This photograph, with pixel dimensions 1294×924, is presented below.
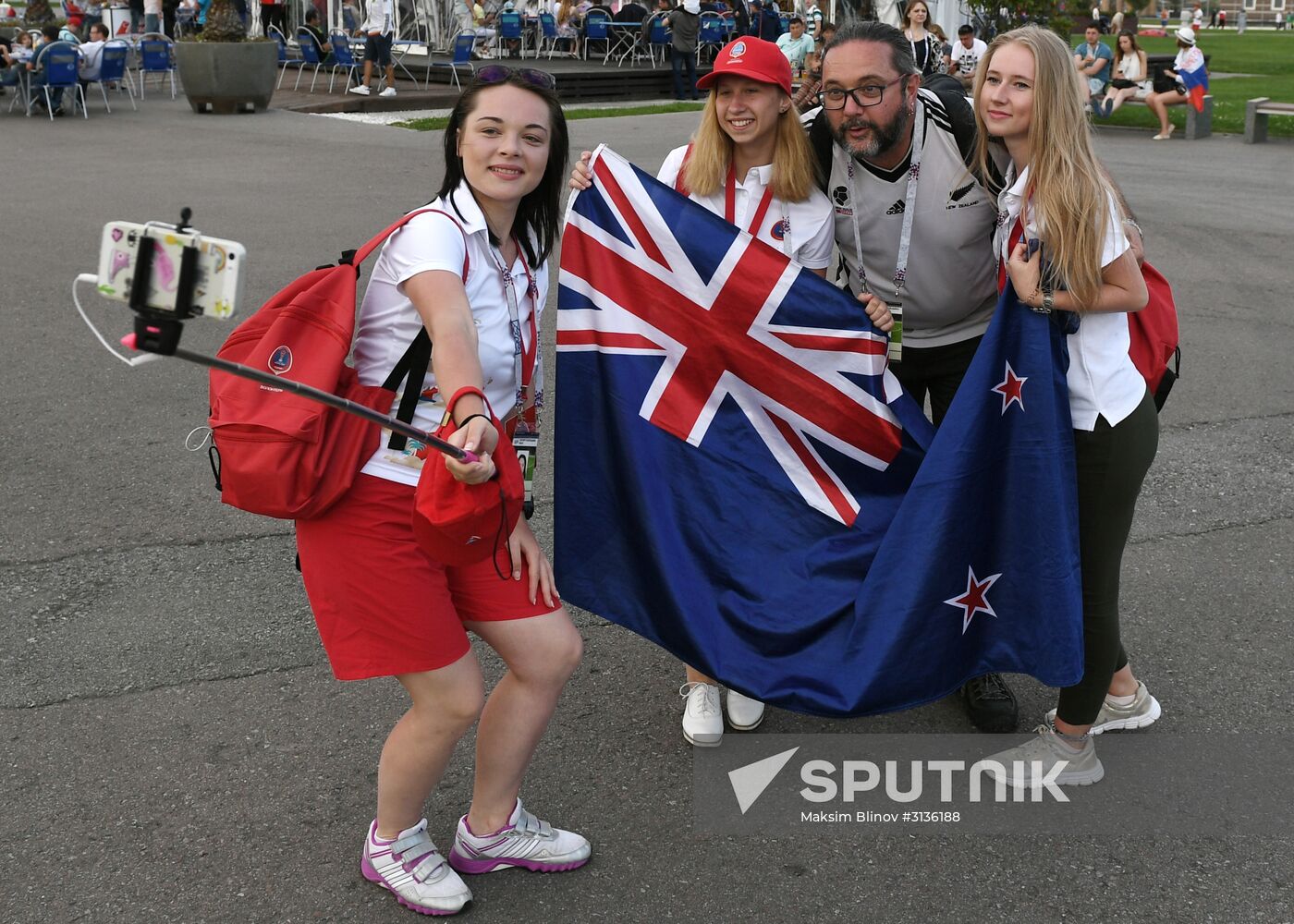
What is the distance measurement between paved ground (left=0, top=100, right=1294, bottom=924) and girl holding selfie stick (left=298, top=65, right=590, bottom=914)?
151 mm

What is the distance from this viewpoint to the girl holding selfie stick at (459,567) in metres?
2.79

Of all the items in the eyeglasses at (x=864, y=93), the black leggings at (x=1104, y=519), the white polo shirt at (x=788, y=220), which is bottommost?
the black leggings at (x=1104, y=519)

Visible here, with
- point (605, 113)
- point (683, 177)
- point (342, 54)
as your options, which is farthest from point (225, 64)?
point (683, 177)

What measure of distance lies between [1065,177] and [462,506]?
5.30 ft

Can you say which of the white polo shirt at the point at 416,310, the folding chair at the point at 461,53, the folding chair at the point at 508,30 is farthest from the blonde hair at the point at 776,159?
the folding chair at the point at 508,30

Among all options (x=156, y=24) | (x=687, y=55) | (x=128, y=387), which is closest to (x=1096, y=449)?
(x=128, y=387)

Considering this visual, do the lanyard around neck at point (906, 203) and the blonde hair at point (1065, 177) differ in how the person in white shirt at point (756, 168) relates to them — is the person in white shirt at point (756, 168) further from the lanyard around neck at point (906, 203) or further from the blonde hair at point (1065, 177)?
the blonde hair at point (1065, 177)

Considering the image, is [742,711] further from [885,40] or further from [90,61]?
[90,61]

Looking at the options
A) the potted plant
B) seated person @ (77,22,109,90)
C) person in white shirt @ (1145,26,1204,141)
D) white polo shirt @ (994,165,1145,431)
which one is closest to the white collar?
white polo shirt @ (994,165,1145,431)

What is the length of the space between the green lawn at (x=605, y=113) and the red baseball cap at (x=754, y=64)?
14727 millimetres

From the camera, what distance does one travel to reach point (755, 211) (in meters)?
3.73

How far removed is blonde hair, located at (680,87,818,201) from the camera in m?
3.66

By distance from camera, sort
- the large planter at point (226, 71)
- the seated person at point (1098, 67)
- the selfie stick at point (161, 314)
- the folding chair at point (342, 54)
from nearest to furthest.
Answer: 1. the selfie stick at point (161, 314)
2. the large planter at point (226, 71)
3. the seated person at point (1098, 67)
4. the folding chair at point (342, 54)

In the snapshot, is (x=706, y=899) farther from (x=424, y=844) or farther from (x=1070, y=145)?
(x=1070, y=145)
